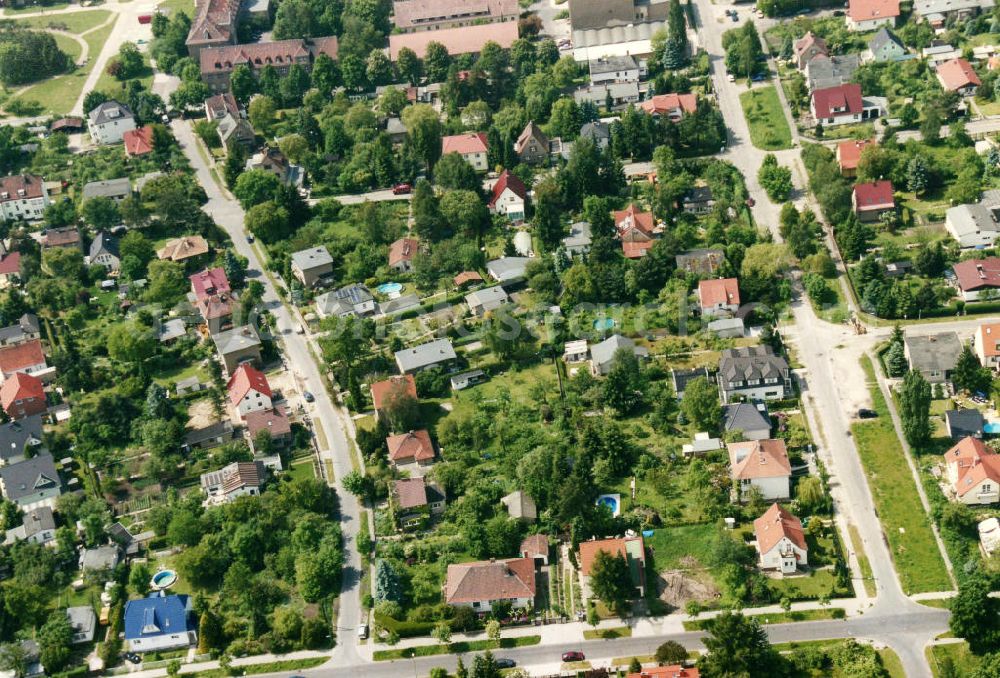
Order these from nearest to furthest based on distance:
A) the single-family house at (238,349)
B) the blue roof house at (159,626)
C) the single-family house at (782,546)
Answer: the single-family house at (782,546)
the blue roof house at (159,626)
the single-family house at (238,349)

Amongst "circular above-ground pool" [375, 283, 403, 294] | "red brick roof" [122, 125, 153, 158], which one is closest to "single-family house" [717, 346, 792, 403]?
"circular above-ground pool" [375, 283, 403, 294]

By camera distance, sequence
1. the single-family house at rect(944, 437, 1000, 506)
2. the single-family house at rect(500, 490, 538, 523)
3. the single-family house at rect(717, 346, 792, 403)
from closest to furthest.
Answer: the single-family house at rect(944, 437, 1000, 506), the single-family house at rect(500, 490, 538, 523), the single-family house at rect(717, 346, 792, 403)

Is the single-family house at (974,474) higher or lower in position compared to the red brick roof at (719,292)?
lower

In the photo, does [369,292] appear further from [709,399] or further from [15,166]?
[15,166]

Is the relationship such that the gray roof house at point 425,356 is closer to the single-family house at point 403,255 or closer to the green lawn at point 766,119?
the single-family house at point 403,255

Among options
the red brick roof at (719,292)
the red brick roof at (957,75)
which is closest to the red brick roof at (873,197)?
the red brick roof at (719,292)

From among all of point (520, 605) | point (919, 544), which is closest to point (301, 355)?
point (520, 605)

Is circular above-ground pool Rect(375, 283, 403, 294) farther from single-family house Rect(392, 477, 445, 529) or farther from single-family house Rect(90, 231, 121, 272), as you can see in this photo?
single-family house Rect(392, 477, 445, 529)
